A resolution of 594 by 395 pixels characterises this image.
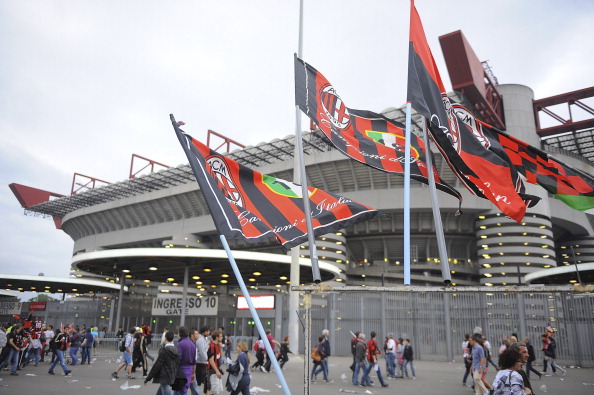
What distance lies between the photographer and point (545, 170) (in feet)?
28.7

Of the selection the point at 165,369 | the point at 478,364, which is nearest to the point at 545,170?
the point at 478,364

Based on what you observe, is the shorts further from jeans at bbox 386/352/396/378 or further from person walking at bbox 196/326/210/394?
jeans at bbox 386/352/396/378

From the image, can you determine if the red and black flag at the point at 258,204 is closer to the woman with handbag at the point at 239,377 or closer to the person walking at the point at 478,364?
the woman with handbag at the point at 239,377

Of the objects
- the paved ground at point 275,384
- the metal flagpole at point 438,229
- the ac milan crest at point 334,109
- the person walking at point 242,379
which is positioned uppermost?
the ac milan crest at point 334,109

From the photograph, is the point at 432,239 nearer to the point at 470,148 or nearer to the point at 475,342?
the point at 475,342

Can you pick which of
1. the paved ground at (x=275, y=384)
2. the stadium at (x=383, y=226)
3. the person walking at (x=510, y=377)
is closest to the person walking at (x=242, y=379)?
the paved ground at (x=275, y=384)

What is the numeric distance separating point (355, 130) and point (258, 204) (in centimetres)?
260

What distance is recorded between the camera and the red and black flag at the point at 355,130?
8.88 meters

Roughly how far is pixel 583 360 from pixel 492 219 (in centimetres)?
3525

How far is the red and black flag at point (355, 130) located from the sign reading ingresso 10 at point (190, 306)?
1084 inches

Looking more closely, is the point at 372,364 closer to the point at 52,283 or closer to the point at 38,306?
the point at 52,283

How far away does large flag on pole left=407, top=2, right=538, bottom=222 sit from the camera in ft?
26.6

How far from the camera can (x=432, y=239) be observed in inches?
2451

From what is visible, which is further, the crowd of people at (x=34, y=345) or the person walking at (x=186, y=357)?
the crowd of people at (x=34, y=345)
